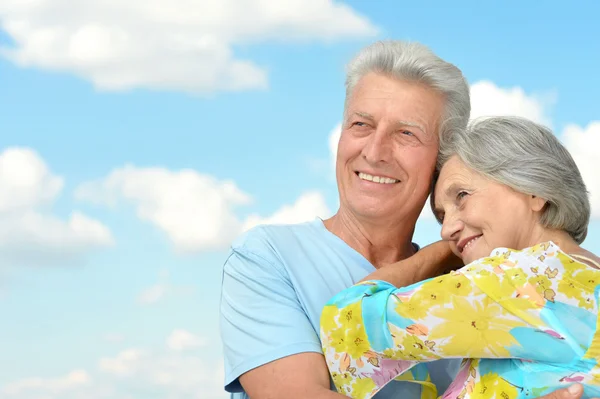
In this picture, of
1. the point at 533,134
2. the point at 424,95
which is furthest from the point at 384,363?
the point at 424,95

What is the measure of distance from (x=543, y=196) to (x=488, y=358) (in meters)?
0.58

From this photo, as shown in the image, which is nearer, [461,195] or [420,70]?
[461,195]

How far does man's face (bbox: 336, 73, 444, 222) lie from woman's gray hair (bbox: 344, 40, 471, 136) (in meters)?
0.03

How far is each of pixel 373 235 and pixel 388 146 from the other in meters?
0.40

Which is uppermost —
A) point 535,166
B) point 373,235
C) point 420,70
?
point 420,70

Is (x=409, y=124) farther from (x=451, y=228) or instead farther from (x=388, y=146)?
(x=451, y=228)

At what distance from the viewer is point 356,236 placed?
3316 millimetres

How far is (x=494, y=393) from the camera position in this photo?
233 centimetres

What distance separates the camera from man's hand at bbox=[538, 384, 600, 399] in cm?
218

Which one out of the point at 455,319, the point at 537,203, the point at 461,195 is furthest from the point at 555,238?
the point at 455,319

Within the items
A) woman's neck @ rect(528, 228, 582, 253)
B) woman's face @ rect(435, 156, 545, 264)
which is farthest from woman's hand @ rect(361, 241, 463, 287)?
woman's neck @ rect(528, 228, 582, 253)

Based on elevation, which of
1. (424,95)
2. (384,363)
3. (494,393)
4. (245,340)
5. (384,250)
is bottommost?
(494,393)

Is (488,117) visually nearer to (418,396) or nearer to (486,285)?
(486,285)

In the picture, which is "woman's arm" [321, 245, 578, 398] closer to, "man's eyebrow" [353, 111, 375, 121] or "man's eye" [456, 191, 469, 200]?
"man's eye" [456, 191, 469, 200]
